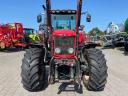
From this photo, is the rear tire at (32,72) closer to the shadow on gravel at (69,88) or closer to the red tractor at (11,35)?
the shadow on gravel at (69,88)

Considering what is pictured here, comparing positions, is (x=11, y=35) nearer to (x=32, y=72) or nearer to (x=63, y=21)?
(x=63, y=21)

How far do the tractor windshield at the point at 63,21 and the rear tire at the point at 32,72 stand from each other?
217 cm

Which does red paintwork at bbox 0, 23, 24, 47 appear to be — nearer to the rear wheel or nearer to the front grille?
the front grille

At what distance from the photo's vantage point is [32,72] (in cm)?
1007

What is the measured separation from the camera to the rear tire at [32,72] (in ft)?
33.0

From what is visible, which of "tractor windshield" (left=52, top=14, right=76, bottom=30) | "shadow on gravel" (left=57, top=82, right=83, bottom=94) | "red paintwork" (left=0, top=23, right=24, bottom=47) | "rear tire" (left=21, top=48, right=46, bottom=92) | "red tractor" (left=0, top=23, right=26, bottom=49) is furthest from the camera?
"red paintwork" (left=0, top=23, right=24, bottom=47)

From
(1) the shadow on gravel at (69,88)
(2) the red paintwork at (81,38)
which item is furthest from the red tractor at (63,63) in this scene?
(2) the red paintwork at (81,38)

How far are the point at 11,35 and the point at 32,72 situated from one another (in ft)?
70.9

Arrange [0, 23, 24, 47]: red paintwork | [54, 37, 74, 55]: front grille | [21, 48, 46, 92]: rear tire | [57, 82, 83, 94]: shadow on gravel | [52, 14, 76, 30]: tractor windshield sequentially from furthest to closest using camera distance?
1. [0, 23, 24, 47]: red paintwork
2. [52, 14, 76, 30]: tractor windshield
3. [54, 37, 74, 55]: front grille
4. [57, 82, 83, 94]: shadow on gravel
5. [21, 48, 46, 92]: rear tire

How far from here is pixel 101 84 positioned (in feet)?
33.3

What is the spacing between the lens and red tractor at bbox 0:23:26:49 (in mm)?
30453

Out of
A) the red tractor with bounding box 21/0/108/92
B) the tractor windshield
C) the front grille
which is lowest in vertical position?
the red tractor with bounding box 21/0/108/92

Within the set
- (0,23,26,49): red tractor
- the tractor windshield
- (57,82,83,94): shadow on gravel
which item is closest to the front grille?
(57,82,83,94): shadow on gravel

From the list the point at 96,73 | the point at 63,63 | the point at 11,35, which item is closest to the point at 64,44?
the point at 63,63
